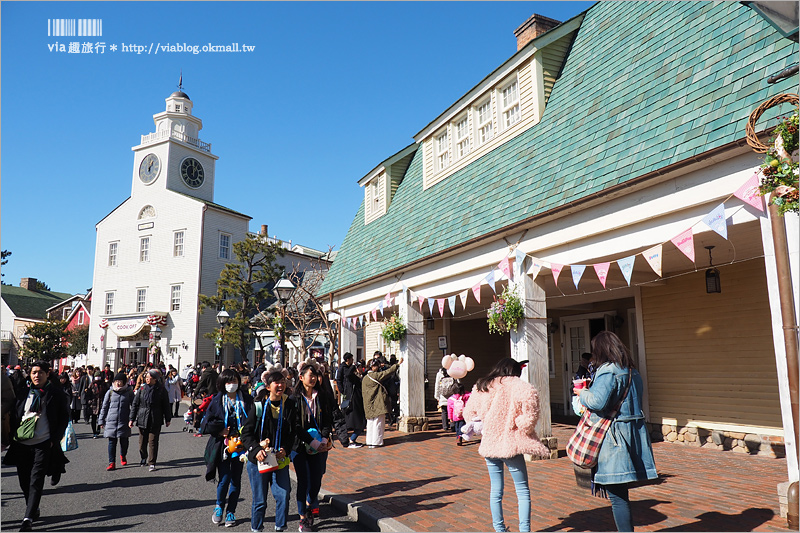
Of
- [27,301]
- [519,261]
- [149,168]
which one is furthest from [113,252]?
[519,261]

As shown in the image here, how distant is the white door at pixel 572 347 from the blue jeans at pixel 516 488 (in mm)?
9798

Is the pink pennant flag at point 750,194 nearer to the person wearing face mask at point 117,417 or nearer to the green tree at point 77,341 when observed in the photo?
the person wearing face mask at point 117,417

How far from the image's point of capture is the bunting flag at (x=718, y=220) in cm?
608

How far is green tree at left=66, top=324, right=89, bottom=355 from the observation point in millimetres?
43594

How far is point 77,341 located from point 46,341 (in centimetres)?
270

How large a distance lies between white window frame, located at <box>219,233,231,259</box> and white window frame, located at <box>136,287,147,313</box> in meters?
5.89

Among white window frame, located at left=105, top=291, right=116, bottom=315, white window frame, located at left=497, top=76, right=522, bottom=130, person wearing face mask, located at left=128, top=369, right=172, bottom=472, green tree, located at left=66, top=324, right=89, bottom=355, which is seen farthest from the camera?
green tree, located at left=66, top=324, right=89, bottom=355

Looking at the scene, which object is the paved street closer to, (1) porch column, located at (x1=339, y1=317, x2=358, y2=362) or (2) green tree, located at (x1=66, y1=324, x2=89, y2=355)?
(1) porch column, located at (x1=339, y1=317, x2=358, y2=362)

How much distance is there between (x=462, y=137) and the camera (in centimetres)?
1344

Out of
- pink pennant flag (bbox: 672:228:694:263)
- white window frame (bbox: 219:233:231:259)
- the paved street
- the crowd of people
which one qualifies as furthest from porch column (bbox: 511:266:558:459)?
white window frame (bbox: 219:233:231:259)

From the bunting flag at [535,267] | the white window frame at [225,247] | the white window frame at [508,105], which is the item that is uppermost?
the white window frame at [225,247]

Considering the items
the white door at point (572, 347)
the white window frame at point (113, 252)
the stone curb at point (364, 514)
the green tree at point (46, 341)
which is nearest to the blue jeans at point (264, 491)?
the stone curb at point (364, 514)

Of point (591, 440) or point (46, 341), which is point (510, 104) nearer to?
point (591, 440)

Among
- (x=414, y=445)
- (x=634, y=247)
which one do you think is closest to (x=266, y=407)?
(x=634, y=247)
